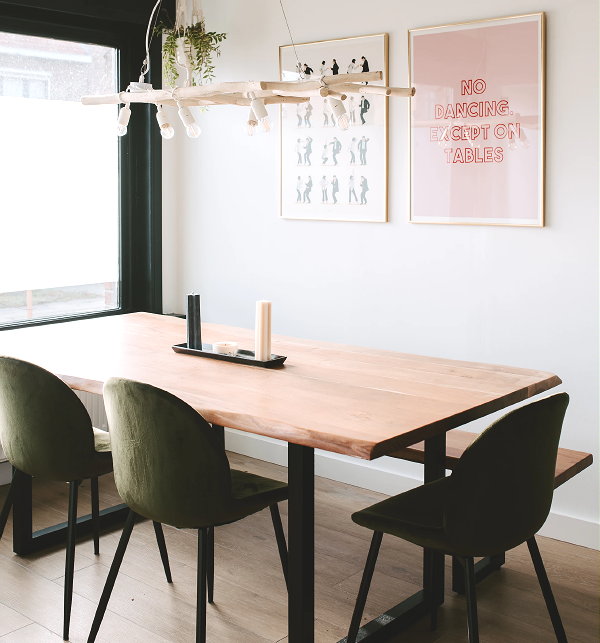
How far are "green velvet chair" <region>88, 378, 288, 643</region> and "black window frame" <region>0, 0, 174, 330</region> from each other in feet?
7.45

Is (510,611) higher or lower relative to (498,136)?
lower

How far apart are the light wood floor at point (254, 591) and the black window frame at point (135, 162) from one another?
1.57 m

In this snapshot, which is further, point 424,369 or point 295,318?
point 295,318

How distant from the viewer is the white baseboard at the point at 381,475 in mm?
3604

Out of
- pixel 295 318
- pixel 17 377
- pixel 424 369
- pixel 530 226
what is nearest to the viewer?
pixel 17 377

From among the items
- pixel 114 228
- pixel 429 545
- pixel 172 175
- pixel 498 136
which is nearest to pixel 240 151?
pixel 172 175

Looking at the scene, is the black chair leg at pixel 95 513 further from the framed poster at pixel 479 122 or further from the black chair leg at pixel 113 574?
Result: the framed poster at pixel 479 122

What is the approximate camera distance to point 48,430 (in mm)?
2703

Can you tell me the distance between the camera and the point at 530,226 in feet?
11.9

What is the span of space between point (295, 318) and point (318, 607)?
1820 millimetres

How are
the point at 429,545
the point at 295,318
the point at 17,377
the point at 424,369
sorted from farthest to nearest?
1. the point at 295,318
2. the point at 424,369
3. the point at 17,377
4. the point at 429,545

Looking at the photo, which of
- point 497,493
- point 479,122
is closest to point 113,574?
point 497,493

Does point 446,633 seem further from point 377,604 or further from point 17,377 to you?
point 17,377

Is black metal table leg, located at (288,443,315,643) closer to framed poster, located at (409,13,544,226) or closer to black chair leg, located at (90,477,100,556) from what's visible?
black chair leg, located at (90,477,100,556)
